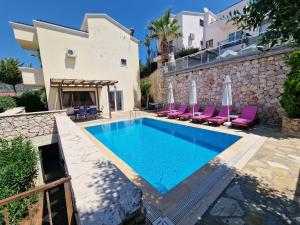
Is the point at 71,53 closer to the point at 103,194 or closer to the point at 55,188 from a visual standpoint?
the point at 55,188

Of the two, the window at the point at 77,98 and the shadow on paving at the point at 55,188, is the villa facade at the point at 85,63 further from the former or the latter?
the shadow on paving at the point at 55,188

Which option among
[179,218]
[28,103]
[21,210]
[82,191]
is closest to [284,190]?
[179,218]

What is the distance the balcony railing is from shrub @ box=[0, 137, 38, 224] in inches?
485

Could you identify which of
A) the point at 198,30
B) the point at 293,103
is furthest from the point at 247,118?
the point at 198,30

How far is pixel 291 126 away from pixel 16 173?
11498 mm

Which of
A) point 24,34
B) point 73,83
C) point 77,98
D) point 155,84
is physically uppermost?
point 24,34

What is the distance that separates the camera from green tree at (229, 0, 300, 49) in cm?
163

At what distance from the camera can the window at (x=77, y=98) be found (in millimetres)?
14883

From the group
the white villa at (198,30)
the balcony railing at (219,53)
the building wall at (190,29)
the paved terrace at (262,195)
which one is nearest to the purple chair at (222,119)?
the balcony railing at (219,53)

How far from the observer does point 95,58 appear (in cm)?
1605

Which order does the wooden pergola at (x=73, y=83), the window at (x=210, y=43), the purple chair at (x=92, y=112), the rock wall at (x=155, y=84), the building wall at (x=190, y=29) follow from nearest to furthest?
1. the wooden pergola at (x=73, y=83)
2. the purple chair at (x=92, y=112)
3. the rock wall at (x=155, y=84)
4. the window at (x=210, y=43)
5. the building wall at (x=190, y=29)

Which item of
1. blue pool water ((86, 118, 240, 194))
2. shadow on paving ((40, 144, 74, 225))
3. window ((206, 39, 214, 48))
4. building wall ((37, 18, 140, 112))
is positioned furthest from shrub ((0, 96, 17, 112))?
window ((206, 39, 214, 48))

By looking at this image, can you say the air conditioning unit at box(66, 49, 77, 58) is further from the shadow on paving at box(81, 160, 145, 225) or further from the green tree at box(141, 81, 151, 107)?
the shadow on paving at box(81, 160, 145, 225)

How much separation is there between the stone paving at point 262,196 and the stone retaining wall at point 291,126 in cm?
261
